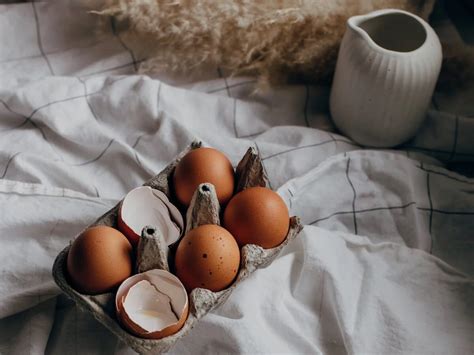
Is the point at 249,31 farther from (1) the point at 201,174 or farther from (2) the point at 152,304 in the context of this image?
(2) the point at 152,304

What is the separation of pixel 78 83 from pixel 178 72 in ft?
0.46

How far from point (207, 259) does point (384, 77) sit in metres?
0.35

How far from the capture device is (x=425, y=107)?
787 millimetres

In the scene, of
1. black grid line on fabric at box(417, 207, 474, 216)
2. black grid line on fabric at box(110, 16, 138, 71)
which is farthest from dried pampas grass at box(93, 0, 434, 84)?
black grid line on fabric at box(417, 207, 474, 216)

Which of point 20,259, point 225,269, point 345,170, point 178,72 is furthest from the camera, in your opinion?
point 178,72

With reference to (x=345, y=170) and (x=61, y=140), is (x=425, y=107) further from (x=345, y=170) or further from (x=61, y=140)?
(x=61, y=140)

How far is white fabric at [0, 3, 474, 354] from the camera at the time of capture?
617 mm

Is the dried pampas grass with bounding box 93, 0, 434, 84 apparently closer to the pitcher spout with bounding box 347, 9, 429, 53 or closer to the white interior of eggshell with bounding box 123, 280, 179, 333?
the pitcher spout with bounding box 347, 9, 429, 53

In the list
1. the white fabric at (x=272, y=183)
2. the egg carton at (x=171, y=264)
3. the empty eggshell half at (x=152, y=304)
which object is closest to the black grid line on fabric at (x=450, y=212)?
the white fabric at (x=272, y=183)

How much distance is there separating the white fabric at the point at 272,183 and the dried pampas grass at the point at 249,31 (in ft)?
0.12

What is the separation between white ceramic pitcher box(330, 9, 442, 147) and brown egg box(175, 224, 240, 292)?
315mm

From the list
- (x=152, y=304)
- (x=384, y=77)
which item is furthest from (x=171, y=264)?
(x=384, y=77)

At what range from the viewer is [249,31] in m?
0.80

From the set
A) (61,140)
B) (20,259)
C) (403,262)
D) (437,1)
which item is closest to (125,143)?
(61,140)
